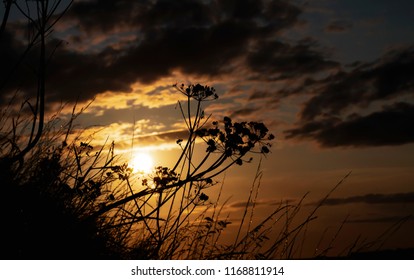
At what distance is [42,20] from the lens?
566 centimetres

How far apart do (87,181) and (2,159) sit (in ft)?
2.81

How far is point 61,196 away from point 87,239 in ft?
1.67

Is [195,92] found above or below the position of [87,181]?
above
